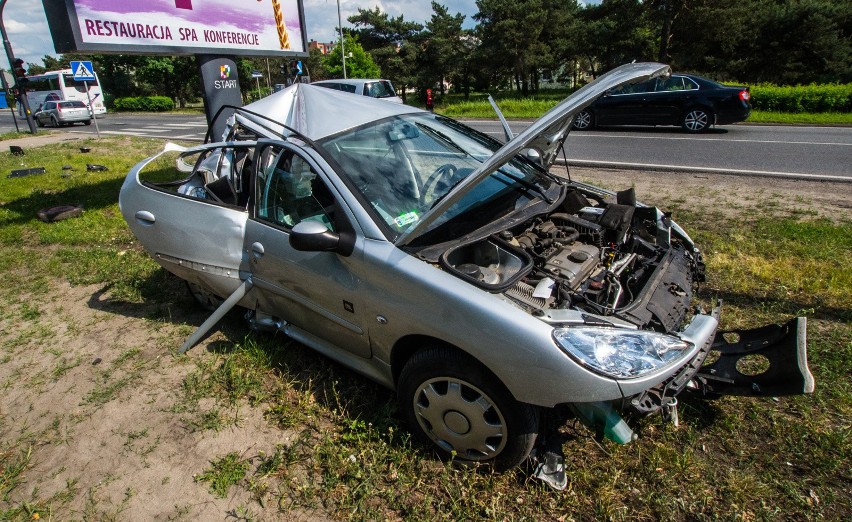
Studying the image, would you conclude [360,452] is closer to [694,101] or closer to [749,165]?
[749,165]

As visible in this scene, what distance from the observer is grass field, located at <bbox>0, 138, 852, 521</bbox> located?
2.31m

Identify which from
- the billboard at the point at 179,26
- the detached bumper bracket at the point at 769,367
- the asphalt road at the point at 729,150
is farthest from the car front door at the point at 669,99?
the detached bumper bracket at the point at 769,367

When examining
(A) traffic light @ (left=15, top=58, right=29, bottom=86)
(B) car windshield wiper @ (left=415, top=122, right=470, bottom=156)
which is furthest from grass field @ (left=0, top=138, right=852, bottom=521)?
(A) traffic light @ (left=15, top=58, right=29, bottom=86)

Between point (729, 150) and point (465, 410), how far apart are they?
1002cm

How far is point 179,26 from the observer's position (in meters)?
7.63

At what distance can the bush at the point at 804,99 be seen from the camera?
15.9 m

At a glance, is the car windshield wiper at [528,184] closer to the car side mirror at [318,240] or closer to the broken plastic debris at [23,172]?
the car side mirror at [318,240]

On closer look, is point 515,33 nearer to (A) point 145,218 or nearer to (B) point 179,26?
(B) point 179,26

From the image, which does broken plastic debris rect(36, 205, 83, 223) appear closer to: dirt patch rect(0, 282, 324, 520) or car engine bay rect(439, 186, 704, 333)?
dirt patch rect(0, 282, 324, 520)

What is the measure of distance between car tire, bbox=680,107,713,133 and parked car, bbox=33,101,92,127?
31.2 metres

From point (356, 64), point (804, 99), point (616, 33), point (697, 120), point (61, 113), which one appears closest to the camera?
point (697, 120)

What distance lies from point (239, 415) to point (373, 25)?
49077 millimetres

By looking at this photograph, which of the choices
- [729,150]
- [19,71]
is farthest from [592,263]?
[19,71]

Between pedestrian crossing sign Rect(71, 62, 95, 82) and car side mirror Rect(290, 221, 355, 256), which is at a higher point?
pedestrian crossing sign Rect(71, 62, 95, 82)
